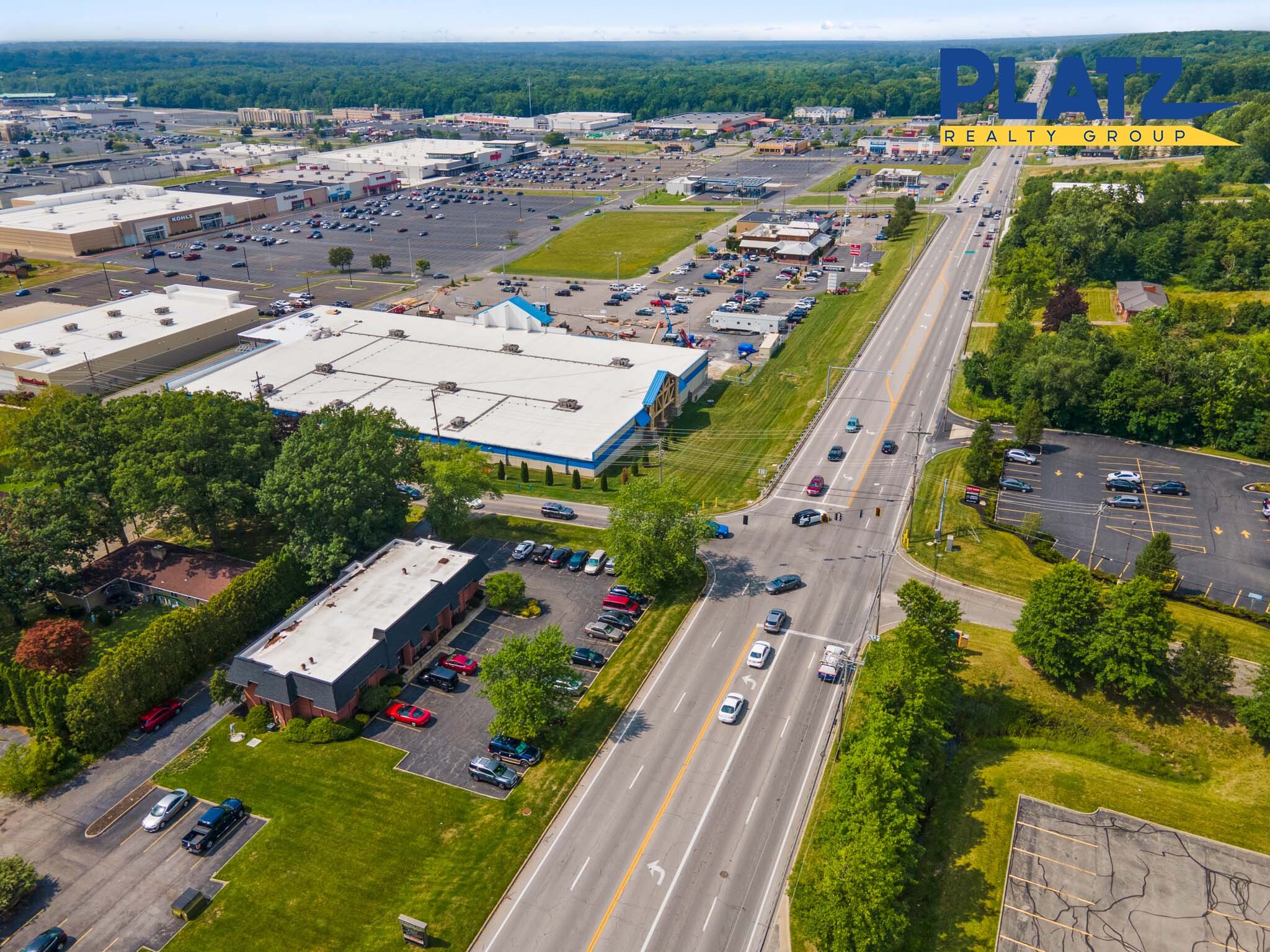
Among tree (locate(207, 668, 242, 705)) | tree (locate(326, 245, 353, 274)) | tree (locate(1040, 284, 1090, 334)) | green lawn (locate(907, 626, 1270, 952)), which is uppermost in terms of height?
tree (locate(326, 245, 353, 274))

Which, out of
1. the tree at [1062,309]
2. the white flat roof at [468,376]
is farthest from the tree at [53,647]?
the tree at [1062,309]

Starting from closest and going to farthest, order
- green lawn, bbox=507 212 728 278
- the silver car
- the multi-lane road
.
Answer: the multi-lane road, the silver car, green lawn, bbox=507 212 728 278

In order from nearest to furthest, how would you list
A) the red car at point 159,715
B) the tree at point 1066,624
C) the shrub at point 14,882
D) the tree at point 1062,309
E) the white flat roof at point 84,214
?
the shrub at point 14,882, the red car at point 159,715, the tree at point 1066,624, the tree at point 1062,309, the white flat roof at point 84,214

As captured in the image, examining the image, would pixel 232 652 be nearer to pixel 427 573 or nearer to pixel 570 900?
pixel 427 573

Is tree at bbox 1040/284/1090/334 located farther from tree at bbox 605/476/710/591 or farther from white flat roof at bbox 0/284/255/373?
white flat roof at bbox 0/284/255/373

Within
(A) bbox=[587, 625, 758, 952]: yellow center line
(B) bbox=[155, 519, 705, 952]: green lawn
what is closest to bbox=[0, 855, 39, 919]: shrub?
(B) bbox=[155, 519, 705, 952]: green lawn

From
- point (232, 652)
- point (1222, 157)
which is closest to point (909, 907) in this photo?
point (232, 652)

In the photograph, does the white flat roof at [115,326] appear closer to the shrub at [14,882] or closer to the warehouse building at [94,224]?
the warehouse building at [94,224]
